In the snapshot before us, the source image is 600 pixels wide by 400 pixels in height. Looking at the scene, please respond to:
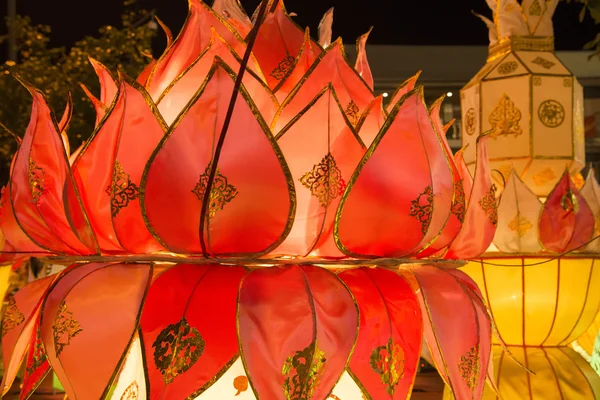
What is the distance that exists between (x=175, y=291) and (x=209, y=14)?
1.57ft

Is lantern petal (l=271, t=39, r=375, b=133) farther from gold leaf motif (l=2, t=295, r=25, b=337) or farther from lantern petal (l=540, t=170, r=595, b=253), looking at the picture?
lantern petal (l=540, t=170, r=595, b=253)

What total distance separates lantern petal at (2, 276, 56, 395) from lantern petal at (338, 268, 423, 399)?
467 millimetres

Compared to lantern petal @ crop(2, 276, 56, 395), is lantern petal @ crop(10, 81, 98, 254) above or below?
above

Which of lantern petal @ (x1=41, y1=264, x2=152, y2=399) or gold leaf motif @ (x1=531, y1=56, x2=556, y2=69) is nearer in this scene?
lantern petal @ (x1=41, y1=264, x2=152, y2=399)

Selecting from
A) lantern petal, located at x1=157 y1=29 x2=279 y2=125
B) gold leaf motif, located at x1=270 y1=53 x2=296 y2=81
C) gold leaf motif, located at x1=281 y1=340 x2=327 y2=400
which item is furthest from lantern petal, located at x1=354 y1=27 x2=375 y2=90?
gold leaf motif, located at x1=281 y1=340 x2=327 y2=400

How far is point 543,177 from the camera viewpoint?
11.1 ft

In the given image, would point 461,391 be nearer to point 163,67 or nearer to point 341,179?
point 341,179

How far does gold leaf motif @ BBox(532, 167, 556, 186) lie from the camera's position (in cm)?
337

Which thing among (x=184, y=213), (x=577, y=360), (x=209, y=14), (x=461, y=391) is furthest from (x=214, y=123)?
(x=577, y=360)

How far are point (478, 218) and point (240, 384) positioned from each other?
466 millimetres

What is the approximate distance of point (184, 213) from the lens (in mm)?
961

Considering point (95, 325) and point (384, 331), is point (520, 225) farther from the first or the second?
point (95, 325)

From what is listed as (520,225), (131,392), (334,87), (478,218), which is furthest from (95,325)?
(520,225)

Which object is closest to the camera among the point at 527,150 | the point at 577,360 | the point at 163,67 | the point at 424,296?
the point at 424,296
